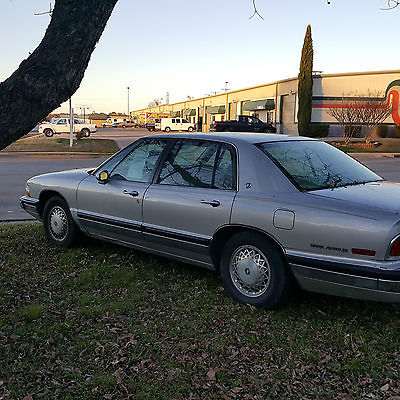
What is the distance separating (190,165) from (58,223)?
2143 millimetres

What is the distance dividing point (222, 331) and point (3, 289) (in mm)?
2191

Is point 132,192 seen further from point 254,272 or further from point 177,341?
point 177,341

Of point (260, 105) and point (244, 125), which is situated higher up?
point (260, 105)

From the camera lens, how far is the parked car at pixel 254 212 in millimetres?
3547

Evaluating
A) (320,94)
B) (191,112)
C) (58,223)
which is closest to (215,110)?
(191,112)

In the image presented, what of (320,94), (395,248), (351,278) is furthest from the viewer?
(320,94)

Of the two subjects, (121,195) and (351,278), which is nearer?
(351,278)

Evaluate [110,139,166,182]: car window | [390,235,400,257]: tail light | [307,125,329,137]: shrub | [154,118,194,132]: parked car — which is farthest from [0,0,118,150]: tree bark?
[154,118,194,132]: parked car

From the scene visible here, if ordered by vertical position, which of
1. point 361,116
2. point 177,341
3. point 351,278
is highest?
point 361,116

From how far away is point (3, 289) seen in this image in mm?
4586

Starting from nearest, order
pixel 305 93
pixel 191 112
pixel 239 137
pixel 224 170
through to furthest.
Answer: pixel 224 170
pixel 239 137
pixel 305 93
pixel 191 112

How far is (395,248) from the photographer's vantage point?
343 cm

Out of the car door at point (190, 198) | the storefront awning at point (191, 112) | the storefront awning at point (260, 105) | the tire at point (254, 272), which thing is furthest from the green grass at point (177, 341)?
the storefront awning at point (191, 112)

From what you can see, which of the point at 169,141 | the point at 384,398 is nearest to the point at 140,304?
the point at 169,141
